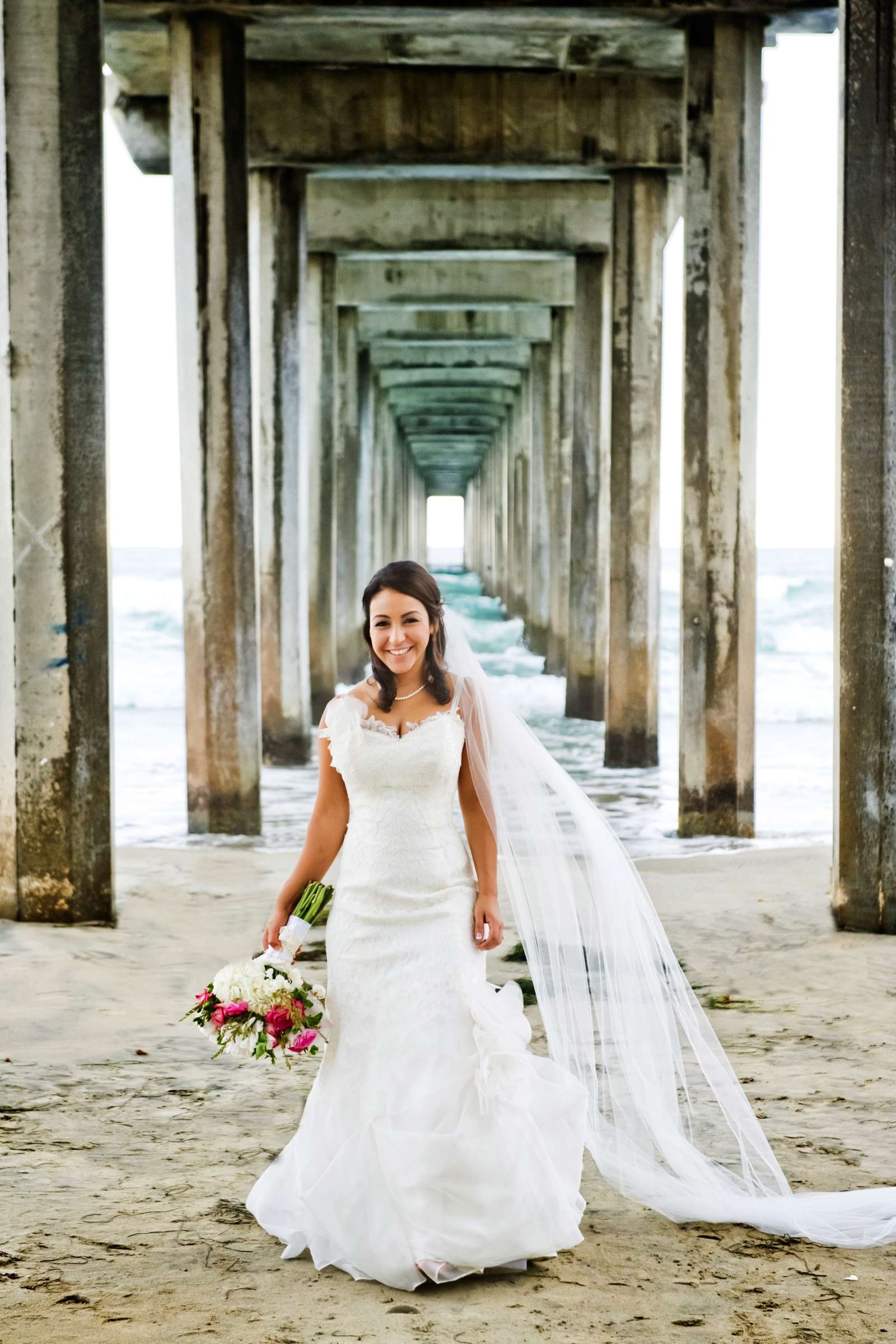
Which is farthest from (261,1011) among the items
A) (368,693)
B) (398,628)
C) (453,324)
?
(453,324)

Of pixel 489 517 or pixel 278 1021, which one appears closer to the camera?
pixel 278 1021

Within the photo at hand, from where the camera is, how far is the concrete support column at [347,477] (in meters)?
18.6

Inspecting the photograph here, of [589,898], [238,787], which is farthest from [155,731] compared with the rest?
[589,898]

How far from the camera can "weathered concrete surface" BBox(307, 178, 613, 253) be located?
14.1m

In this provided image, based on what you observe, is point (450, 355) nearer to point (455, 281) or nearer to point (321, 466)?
point (455, 281)

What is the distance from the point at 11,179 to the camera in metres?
5.97

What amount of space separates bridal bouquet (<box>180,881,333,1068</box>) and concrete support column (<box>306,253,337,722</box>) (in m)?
11.1

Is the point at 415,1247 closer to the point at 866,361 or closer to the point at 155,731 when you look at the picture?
the point at 866,361

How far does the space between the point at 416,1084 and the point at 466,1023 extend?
0.17 m

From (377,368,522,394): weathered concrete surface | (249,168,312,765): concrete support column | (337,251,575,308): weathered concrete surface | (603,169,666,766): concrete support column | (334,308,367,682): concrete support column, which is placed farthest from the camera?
(377,368,522,394): weathered concrete surface

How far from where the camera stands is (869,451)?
6.01m

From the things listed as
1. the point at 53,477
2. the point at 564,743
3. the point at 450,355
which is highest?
the point at 450,355

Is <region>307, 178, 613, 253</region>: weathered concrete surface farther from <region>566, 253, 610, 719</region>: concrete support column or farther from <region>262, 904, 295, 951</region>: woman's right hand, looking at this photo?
<region>262, 904, 295, 951</region>: woman's right hand

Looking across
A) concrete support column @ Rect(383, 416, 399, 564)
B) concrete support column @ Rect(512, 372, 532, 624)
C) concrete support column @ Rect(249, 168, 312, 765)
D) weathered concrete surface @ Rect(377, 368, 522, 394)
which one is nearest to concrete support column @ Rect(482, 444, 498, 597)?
concrete support column @ Rect(383, 416, 399, 564)
